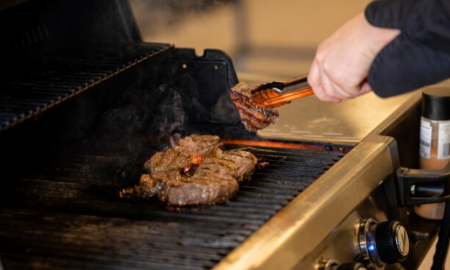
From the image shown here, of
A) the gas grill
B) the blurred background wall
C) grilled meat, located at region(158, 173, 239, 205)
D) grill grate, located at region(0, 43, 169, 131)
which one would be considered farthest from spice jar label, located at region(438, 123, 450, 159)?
the blurred background wall

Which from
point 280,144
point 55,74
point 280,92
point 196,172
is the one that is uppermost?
point 55,74

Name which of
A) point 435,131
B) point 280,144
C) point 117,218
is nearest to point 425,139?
point 435,131

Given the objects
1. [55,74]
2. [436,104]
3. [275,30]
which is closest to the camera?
[55,74]

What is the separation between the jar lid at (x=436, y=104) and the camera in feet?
6.40

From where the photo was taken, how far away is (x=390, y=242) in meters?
1.56

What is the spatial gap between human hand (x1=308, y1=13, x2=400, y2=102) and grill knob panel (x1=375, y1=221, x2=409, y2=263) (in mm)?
342

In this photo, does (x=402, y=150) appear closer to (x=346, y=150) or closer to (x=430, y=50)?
(x=346, y=150)

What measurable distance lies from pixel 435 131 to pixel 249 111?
1.92 feet

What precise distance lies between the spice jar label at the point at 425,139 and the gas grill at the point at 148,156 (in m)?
0.08

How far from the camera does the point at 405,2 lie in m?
1.34

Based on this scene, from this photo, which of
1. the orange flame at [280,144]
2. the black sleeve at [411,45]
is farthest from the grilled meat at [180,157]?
the black sleeve at [411,45]

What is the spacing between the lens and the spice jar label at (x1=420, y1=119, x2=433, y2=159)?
2.00 metres

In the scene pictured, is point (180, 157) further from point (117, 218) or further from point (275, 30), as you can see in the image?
point (275, 30)

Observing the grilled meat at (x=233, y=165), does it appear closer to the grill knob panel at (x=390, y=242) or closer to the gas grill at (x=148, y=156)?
the gas grill at (x=148, y=156)
